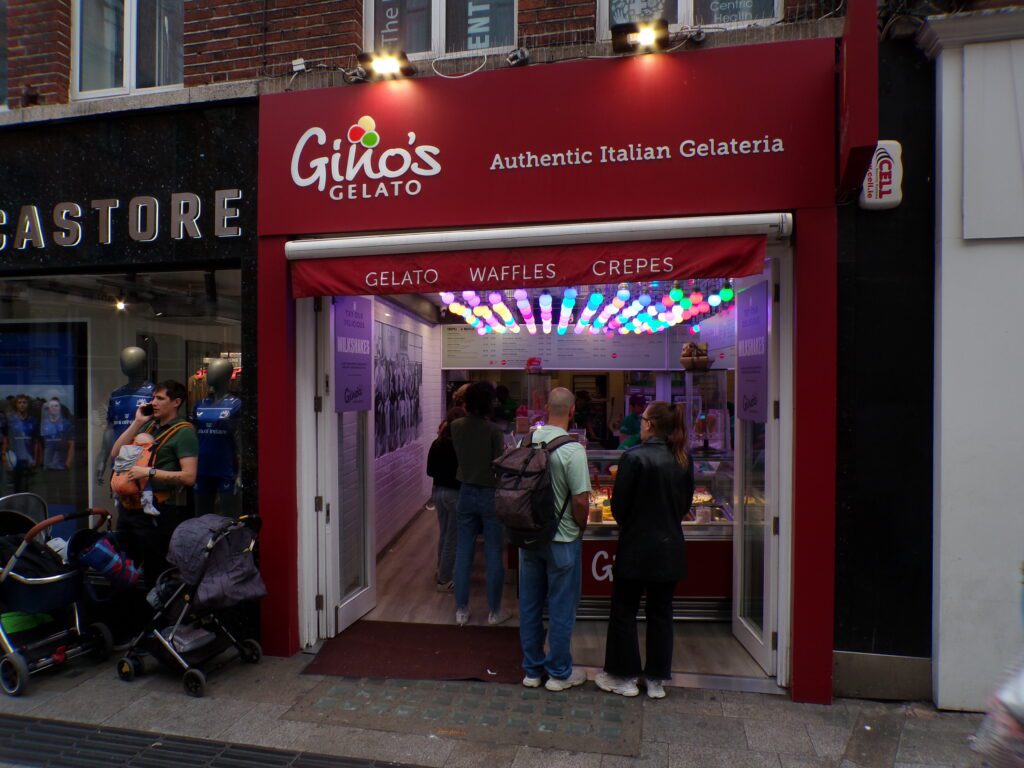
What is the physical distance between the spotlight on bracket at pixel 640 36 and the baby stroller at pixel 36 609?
15.8 ft

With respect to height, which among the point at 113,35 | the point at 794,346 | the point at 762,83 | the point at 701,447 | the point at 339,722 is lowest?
the point at 339,722

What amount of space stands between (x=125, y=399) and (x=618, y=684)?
462cm

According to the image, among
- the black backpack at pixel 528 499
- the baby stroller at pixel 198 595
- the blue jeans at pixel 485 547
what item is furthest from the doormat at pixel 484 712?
the blue jeans at pixel 485 547

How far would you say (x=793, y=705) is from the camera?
12.8 ft

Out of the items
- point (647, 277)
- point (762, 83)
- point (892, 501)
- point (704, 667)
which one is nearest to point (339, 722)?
point (704, 667)

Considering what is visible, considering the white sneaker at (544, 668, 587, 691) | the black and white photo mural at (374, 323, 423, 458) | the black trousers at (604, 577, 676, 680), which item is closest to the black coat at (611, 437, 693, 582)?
the black trousers at (604, 577, 676, 680)

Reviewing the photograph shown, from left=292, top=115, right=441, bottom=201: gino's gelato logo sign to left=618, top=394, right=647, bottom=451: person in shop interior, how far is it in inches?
147

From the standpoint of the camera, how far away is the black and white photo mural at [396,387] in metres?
7.06

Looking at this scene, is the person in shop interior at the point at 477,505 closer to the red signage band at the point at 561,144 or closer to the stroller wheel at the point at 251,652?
the stroller wheel at the point at 251,652

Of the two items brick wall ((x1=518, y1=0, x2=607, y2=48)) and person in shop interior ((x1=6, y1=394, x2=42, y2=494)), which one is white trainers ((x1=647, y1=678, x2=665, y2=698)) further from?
person in shop interior ((x1=6, y1=394, x2=42, y2=494))

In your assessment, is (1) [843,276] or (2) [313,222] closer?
(1) [843,276]

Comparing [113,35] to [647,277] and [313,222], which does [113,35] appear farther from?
[647,277]

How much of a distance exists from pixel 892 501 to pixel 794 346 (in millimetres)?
1112

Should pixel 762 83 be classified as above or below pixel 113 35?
below
